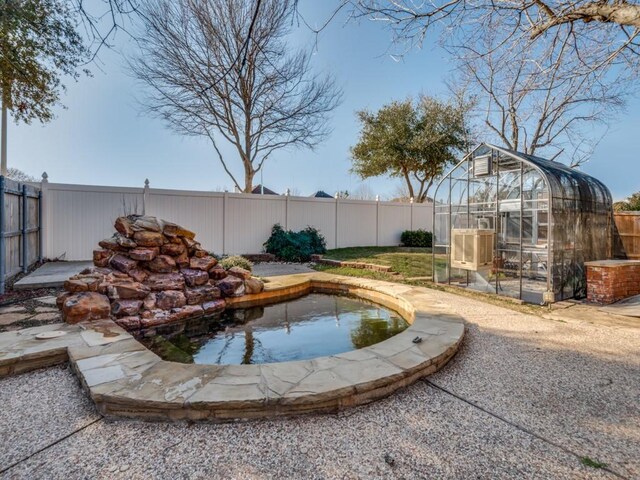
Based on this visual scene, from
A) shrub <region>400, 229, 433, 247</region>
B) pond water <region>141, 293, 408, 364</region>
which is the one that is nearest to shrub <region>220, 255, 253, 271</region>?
pond water <region>141, 293, 408, 364</region>

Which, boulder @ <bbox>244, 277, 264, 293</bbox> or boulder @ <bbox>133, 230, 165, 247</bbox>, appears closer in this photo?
boulder @ <bbox>133, 230, 165, 247</bbox>

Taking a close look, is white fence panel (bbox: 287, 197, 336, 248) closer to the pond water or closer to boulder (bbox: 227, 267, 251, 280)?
boulder (bbox: 227, 267, 251, 280)

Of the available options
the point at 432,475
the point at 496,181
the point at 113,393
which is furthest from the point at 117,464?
the point at 496,181

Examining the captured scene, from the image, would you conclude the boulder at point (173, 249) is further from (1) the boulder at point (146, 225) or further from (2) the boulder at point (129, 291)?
(2) the boulder at point (129, 291)

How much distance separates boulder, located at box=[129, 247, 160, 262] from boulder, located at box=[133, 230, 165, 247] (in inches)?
2.6

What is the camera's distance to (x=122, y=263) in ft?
15.0

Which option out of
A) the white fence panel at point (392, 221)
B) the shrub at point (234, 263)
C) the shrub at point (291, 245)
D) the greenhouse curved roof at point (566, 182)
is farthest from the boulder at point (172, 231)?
the white fence panel at point (392, 221)

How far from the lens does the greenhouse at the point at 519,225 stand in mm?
5223

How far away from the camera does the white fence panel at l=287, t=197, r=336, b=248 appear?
35.2 ft

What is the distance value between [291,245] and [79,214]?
5524 millimetres

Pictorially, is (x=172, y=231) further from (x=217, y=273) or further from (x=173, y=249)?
(x=217, y=273)

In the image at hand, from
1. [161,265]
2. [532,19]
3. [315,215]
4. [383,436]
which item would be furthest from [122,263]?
[315,215]

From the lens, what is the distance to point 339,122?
13.3 metres

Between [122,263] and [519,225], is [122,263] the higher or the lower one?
the lower one
